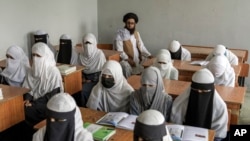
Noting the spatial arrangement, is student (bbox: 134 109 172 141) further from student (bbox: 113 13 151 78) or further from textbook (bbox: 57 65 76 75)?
student (bbox: 113 13 151 78)

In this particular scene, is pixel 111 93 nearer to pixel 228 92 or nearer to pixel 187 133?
pixel 187 133

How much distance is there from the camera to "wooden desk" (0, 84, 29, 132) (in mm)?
3098

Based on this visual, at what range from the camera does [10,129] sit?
10.8ft

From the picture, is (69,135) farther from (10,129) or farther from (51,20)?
(51,20)

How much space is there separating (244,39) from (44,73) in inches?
162

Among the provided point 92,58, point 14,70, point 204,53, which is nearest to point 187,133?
point 14,70

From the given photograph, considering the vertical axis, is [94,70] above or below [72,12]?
below

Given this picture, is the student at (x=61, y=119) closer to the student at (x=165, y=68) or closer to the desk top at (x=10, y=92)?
the desk top at (x=10, y=92)

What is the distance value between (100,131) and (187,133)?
65 centimetres

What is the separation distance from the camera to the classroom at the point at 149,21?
5.30 m

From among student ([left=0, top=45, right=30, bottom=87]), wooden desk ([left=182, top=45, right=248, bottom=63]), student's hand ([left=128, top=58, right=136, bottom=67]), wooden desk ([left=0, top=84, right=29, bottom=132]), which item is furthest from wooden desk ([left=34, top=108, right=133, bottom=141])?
wooden desk ([left=182, top=45, right=248, bottom=63])

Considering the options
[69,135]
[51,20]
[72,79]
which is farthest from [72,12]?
[69,135]

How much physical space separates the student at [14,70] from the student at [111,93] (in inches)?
57.5

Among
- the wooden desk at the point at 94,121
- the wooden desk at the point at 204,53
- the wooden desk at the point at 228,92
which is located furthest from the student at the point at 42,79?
the wooden desk at the point at 204,53
